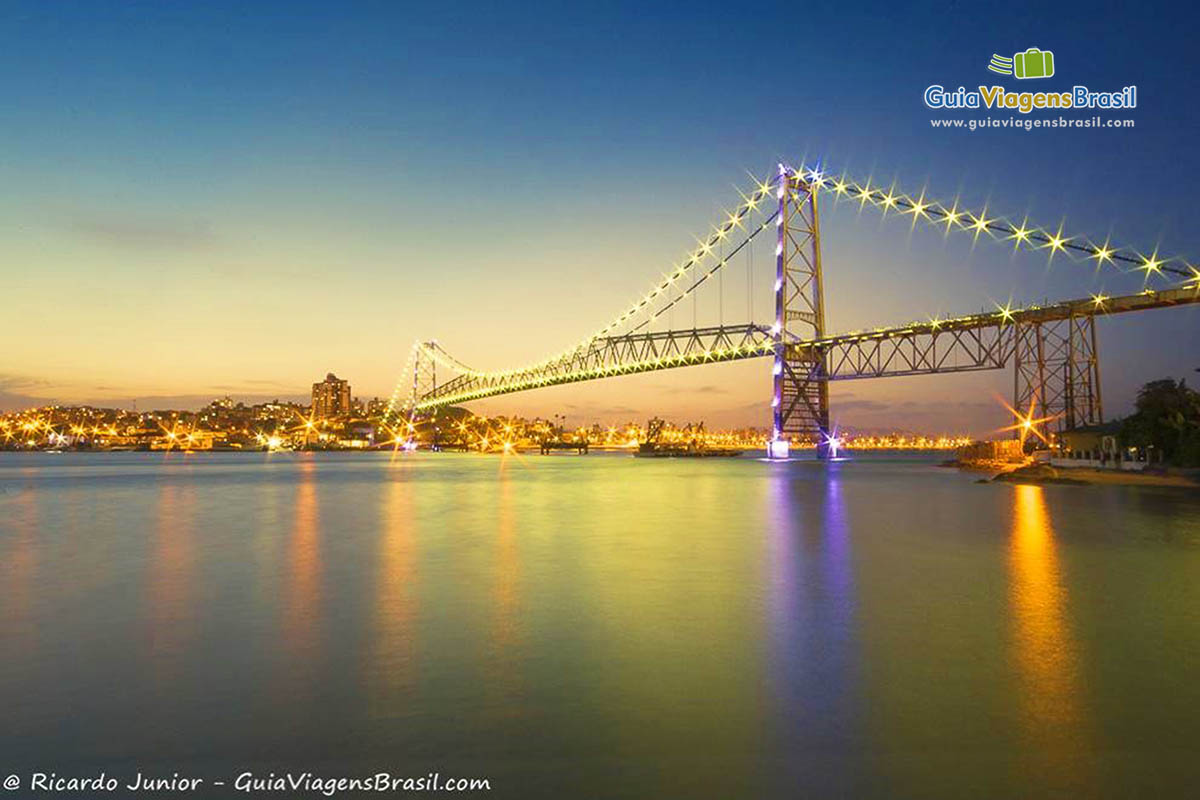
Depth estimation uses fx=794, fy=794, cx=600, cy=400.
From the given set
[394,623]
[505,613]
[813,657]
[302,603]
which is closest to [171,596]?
[302,603]

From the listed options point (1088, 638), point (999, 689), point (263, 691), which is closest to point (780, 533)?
point (1088, 638)

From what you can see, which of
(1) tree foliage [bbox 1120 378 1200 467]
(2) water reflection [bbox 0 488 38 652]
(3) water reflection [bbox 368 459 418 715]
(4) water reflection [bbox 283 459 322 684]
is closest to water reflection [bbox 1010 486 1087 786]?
(3) water reflection [bbox 368 459 418 715]

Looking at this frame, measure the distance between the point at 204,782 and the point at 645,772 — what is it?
2095 millimetres

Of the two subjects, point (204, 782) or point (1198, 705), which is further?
point (1198, 705)

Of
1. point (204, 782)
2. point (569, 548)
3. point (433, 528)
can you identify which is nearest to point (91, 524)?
point (433, 528)

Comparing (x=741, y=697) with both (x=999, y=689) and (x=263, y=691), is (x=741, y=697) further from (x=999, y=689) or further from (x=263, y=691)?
(x=263, y=691)

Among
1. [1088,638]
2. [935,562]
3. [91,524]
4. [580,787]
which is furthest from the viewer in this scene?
[91,524]

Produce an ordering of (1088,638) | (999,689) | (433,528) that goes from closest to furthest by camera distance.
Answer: (999,689)
(1088,638)
(433,528)

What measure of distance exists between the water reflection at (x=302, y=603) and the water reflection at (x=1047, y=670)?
14.7 feet

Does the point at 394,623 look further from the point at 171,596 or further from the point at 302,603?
the point at 171,596

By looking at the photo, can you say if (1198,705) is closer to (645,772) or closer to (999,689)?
(999,689)

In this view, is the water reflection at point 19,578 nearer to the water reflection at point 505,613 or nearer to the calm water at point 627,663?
the calm water at point 627,663

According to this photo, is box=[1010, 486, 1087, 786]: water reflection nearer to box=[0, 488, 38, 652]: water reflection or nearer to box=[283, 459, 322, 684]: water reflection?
box=[283, 459, 322, 684]: water reflection

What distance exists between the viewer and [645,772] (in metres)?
3.84
